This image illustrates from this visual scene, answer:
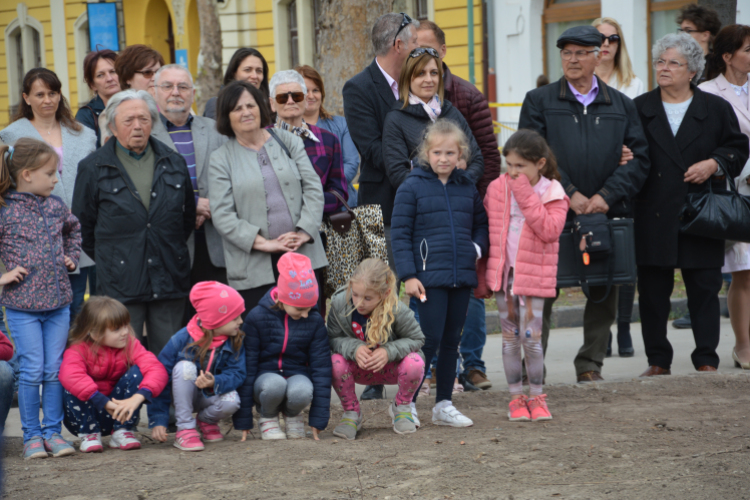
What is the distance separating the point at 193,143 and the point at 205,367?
1.54 metres

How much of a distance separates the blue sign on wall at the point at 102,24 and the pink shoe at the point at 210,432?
1234 centimetres

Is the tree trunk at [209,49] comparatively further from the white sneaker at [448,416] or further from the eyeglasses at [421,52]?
the white sneaker at [448,416]

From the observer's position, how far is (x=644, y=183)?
6.41m

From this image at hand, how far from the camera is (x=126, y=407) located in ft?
15.4

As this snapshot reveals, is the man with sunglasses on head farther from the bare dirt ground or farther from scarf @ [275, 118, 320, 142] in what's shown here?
the bare dirt ground

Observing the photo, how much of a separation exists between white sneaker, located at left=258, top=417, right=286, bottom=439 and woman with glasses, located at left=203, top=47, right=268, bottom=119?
229 centimetres

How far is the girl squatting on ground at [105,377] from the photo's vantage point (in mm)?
4691

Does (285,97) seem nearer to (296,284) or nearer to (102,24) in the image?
(296,284)

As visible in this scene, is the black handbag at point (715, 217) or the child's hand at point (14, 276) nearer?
the child's hand at point (14, 276)

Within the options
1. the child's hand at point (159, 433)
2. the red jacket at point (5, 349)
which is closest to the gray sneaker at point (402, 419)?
the child's hand at point (159, 433)

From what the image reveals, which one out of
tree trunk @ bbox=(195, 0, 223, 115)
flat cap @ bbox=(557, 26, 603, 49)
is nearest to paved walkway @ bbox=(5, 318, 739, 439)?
flat cap @ bbox=(557, 26, 603, 49)

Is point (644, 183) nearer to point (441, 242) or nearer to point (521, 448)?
point (441, 242)

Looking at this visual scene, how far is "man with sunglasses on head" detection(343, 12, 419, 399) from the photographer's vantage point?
584cm

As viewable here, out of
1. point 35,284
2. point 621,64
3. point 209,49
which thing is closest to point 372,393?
point 35,284
